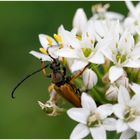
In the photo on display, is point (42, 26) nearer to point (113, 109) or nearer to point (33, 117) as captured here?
point (33, 117)

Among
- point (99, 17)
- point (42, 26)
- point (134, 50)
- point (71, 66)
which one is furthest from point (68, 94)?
point (42, 26)

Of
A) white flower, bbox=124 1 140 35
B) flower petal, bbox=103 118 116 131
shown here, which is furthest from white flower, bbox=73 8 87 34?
flower petal, bbox=103 118 116 131

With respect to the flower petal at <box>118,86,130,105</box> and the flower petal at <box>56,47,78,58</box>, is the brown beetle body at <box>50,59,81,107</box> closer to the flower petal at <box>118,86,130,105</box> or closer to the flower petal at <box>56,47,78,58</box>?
the flower petal at <box>56,47,78,58</box>

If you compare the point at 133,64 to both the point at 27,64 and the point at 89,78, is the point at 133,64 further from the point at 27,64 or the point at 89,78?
the point at 27,64

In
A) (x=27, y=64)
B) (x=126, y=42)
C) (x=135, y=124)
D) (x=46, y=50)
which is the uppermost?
(x=46, y=50)

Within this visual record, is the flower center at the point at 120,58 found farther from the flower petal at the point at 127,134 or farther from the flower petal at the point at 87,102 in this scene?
the flower petal at the point at 127,134

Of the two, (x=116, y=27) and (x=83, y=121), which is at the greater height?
(x=116, y=27)

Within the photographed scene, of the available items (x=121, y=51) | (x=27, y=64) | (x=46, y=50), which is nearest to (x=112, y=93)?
(x=121, y=51)
